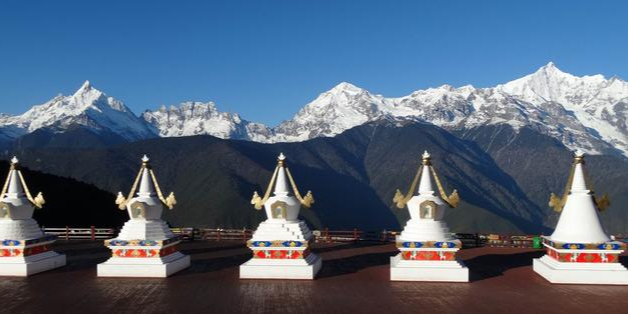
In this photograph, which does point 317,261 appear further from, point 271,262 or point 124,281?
point 124,281

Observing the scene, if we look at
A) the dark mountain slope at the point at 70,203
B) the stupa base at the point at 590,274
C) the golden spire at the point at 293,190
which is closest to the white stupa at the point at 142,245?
the golden spire at the point at 293,190

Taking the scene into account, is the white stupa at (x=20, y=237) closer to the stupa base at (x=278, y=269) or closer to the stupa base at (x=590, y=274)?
the stupa base at (x=278, y=269)

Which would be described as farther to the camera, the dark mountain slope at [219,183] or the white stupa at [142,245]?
the dark mountain slope at [219,183]

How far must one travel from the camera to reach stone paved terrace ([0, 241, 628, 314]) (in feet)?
51.4

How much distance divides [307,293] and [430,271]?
479 cm

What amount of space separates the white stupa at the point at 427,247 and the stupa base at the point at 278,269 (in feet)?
10.6

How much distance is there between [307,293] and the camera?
17.6 meters

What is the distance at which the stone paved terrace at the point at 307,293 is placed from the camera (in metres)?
15.7

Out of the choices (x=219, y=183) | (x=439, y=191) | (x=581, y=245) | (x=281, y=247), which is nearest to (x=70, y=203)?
(x=281, y=247)

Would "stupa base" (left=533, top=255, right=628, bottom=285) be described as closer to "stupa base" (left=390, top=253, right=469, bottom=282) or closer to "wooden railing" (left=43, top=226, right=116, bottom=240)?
"stupa base" (left=390, top=253, right=469, bottom=282)

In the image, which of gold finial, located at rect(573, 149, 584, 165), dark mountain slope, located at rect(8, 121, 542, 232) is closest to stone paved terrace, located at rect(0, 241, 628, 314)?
gold finial, located at rect(573, 149, 584, 165)

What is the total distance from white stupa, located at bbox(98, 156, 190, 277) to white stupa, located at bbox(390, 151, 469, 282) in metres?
8.89

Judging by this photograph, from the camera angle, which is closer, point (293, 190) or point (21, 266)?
point (21, 266)

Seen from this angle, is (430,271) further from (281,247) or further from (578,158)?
(578,158)
